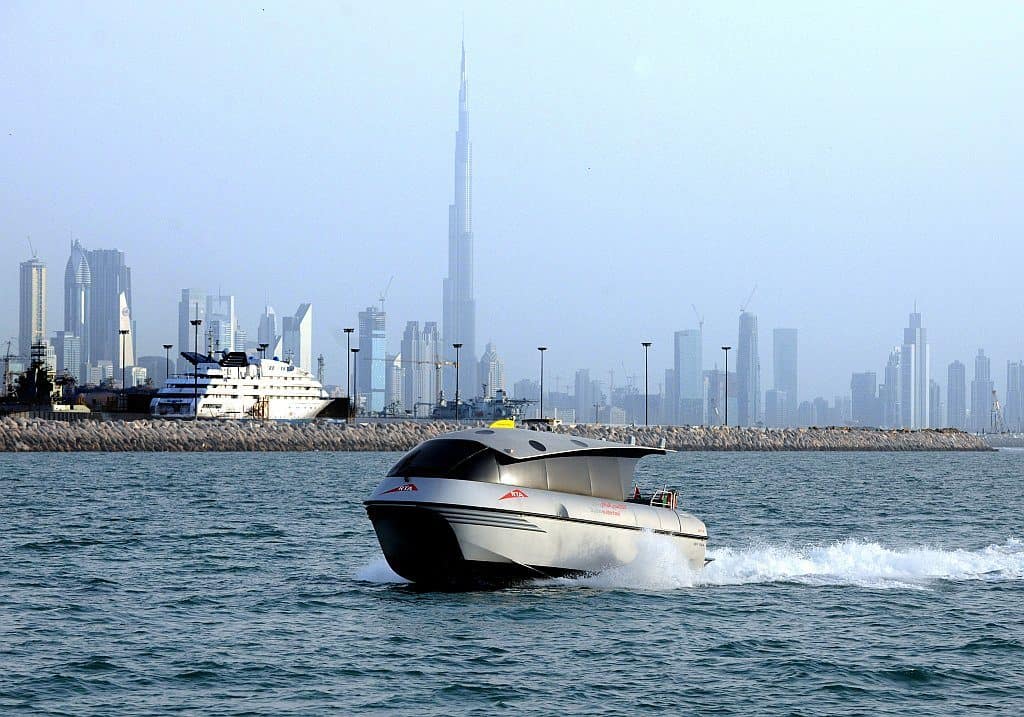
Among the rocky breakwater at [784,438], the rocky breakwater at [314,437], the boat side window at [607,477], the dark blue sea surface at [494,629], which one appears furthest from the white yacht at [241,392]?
the boat side window at [607,477]

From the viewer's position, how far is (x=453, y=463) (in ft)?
69.1

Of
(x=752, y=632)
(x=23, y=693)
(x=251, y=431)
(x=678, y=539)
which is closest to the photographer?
(x=23, y=693)

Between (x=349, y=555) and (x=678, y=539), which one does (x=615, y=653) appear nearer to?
(x=678, y=539)

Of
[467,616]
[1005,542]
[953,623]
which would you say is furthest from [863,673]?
[1005,542]

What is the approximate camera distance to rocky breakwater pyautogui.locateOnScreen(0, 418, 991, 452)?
350 ft

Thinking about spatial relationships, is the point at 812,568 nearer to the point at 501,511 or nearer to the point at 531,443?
the point at 531,443

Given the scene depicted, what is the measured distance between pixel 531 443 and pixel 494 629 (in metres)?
3.77

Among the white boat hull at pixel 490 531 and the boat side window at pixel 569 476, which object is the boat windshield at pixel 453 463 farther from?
the boat side window at pixel 569 476

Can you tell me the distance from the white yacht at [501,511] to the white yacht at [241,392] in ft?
439

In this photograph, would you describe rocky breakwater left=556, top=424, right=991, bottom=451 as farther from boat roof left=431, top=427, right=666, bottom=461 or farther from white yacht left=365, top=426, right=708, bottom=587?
white yacht left=365, top=426, right=708, bottom=587

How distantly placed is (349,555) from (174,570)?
4122mm

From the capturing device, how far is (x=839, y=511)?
4622 centimetres

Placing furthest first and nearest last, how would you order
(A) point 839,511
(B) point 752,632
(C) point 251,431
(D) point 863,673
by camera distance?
(C) point 251,431
(A) point 839,511
(B) point 752,632
(D) point 863,673

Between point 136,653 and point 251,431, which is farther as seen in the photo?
point 251,431
